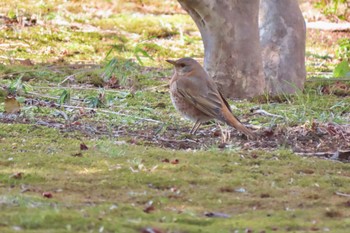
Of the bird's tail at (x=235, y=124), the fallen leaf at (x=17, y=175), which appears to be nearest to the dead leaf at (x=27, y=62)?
the bird's tail at (x=235, y=124)

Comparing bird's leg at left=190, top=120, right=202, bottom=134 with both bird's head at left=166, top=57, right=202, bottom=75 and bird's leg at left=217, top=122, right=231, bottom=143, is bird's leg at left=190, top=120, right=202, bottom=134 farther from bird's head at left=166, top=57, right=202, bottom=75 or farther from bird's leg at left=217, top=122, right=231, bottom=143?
bird's head at left=166, top=57, right=202, bottom=75

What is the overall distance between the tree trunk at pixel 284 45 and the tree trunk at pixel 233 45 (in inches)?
29.3

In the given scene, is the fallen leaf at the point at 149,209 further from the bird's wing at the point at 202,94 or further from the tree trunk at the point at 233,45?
the tree trunk at the point at 233,45

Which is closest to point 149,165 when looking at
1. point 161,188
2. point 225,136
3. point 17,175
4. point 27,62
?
point 161,188

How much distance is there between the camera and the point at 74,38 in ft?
41.3

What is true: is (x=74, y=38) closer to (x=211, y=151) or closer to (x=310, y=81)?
(x=310, y=81)

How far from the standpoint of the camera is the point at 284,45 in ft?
31.3

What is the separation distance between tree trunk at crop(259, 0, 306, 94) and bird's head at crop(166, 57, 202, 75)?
2.81 m

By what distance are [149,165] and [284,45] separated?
5.06 meters

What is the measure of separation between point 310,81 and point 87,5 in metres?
6.91

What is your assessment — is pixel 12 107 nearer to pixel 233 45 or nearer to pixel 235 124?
pixel 235 124

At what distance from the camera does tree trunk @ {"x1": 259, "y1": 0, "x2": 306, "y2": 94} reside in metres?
9.49

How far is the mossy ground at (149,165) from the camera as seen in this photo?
3738 millimetres

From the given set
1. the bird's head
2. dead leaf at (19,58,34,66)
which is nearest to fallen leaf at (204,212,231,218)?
the bird's head
